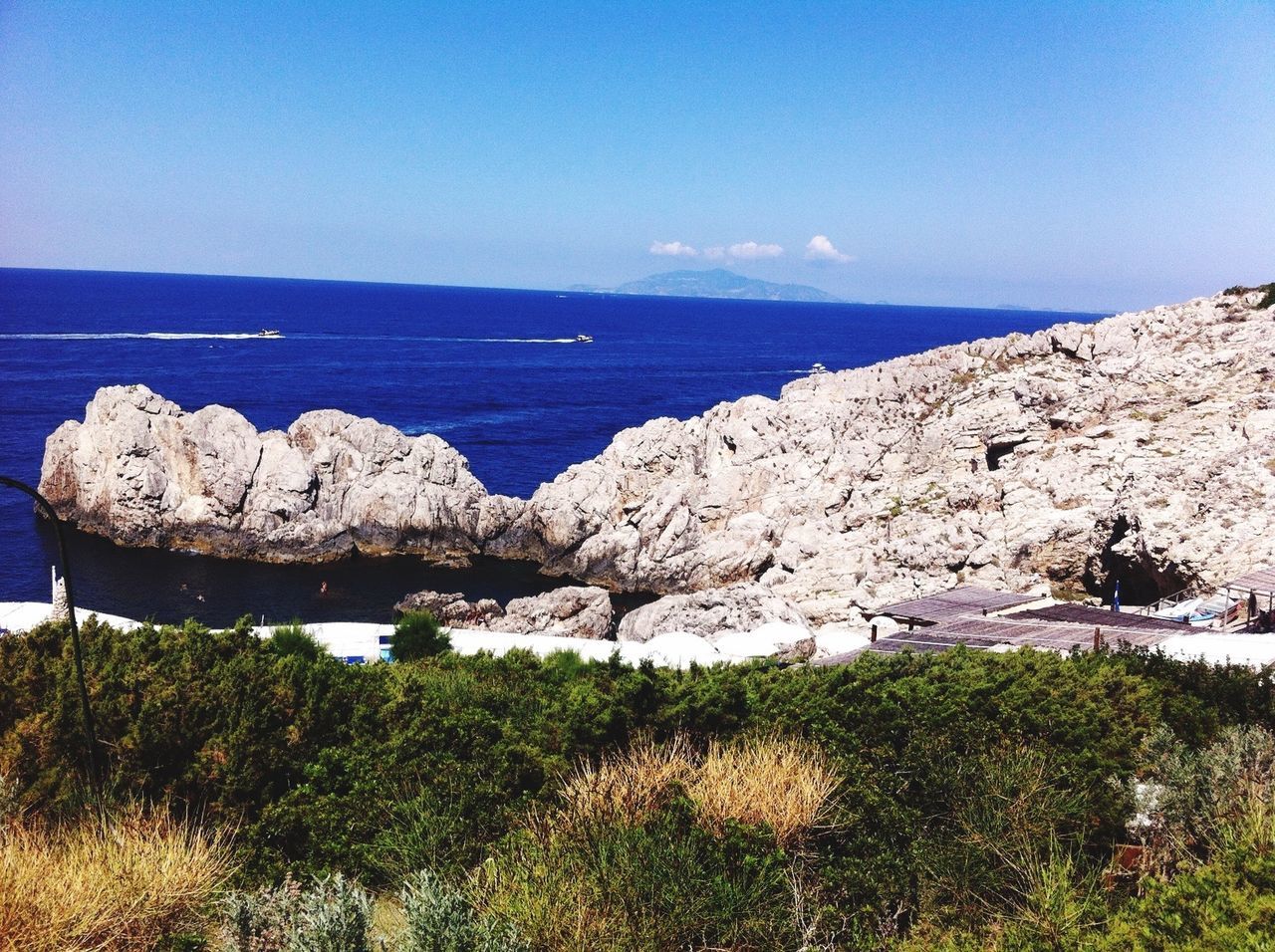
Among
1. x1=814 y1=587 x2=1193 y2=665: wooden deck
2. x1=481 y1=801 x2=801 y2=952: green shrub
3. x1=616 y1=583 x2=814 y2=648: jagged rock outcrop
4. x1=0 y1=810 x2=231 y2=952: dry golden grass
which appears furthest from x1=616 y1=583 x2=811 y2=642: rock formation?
x1=0 y1=810 x2=231 y2=952: dry golden grass

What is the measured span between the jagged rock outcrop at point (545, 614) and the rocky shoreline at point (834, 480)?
206 inches

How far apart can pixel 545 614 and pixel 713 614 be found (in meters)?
6.72

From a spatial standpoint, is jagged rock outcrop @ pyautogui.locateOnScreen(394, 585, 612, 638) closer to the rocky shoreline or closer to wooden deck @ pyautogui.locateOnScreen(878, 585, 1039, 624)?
the rocky shoreline

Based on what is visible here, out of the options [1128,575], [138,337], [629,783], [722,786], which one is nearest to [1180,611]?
[1128,575]

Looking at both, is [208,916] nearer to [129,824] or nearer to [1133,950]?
[129,824]

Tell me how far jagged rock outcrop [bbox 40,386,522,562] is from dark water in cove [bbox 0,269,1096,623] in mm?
1386

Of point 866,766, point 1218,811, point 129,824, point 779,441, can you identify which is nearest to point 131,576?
point 779,441

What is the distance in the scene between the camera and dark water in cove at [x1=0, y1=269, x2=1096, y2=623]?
3675 centimetres

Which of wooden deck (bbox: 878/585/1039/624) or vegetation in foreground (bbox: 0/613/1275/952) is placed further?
wooden deck (bbox: 878/585/1039/624)

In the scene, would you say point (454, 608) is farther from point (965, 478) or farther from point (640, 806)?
point (640, 806)

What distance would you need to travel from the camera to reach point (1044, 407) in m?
32.6

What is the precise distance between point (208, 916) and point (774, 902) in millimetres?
4187

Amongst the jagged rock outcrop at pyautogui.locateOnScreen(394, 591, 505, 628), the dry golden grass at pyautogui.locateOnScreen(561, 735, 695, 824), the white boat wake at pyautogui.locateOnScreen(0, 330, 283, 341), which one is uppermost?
the white boat wake at pyautogui.locateOnScreen(0, 330, 283, 341)

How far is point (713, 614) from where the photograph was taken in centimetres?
2573
